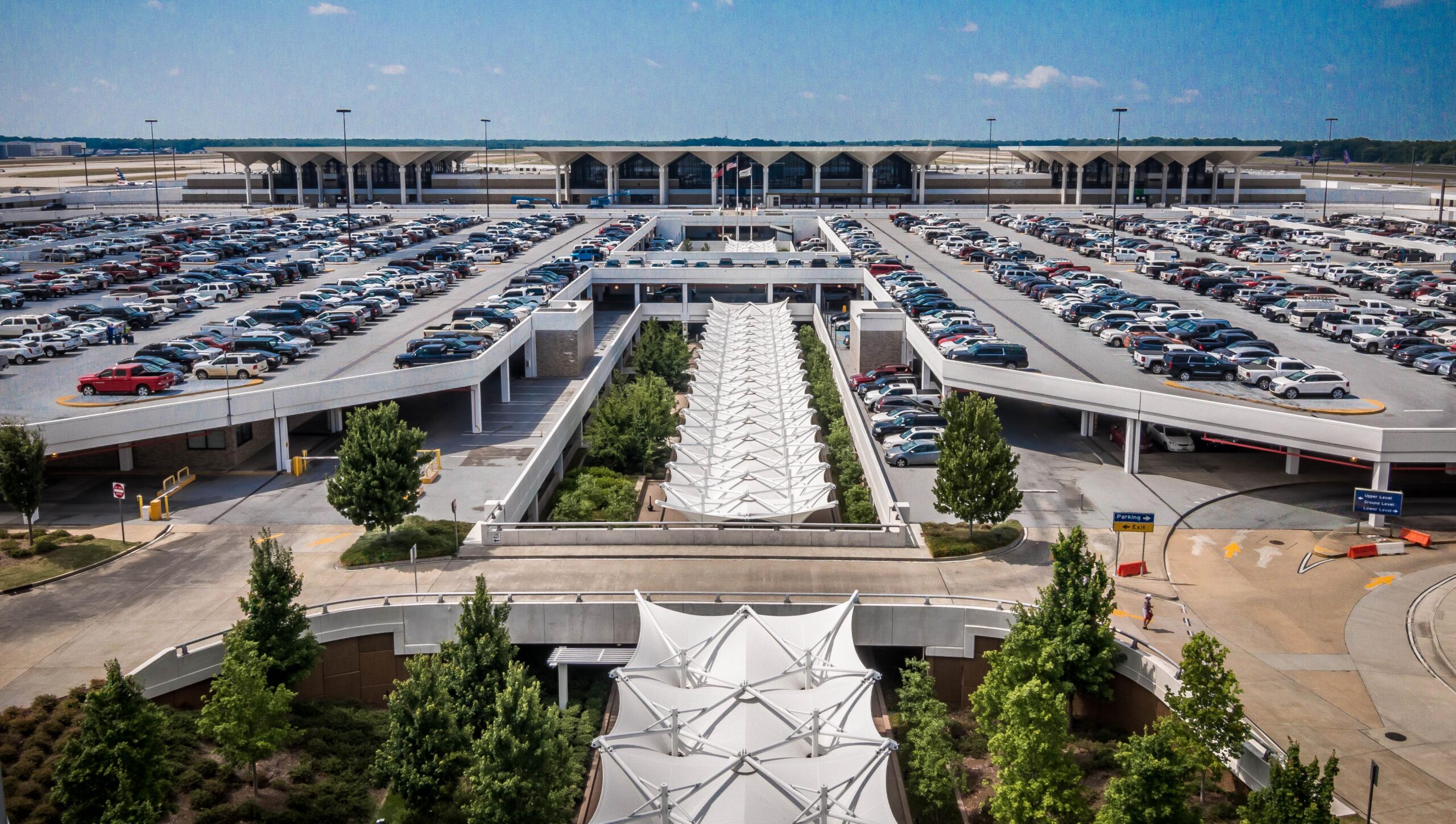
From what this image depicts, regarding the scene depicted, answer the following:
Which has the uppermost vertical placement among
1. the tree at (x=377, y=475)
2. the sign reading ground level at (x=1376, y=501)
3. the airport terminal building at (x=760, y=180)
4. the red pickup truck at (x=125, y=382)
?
the airport terminal building at (x=760, y=180)

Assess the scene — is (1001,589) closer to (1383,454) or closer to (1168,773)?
(1168,773)

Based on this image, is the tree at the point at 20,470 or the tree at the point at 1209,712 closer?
the tree at the point at 1209,712

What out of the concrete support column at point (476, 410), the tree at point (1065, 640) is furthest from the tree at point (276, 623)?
the concrete support column at point (476, 410)

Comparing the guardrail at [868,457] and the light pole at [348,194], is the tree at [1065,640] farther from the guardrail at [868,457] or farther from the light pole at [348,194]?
the light pole at [348,194]

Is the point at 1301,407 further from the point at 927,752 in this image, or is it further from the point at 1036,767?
the point at 1036,767

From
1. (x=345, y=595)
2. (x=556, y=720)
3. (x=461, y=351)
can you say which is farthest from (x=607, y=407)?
(x=556, y=720)

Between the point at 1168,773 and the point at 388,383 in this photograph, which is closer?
the point at 1168,773

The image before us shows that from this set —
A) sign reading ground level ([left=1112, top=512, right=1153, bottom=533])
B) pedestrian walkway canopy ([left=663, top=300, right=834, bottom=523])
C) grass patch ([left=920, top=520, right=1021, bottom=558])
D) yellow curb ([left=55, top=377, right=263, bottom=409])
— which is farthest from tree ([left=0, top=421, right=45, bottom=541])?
sign reading ground level ([left=1112, top=512, right=1153, bottom=533])
